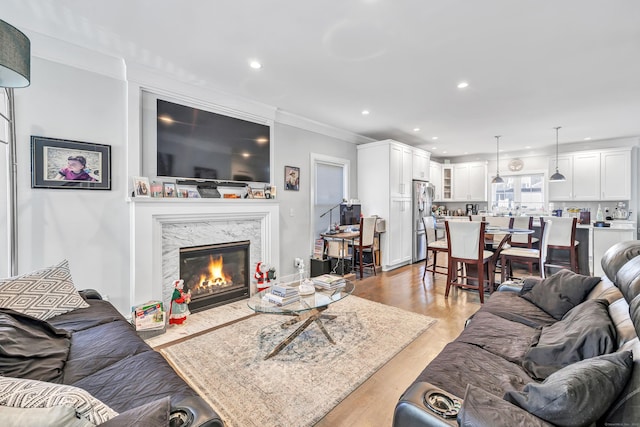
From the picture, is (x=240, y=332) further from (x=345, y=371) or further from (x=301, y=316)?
(x=345, y=371)

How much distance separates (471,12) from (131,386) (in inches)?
120

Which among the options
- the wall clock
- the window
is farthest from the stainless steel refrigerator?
the wall clock

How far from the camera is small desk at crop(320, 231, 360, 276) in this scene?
184 inches

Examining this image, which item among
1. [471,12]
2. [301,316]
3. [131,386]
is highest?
[471,12]

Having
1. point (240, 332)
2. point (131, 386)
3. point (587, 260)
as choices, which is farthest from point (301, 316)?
point (587, 260)

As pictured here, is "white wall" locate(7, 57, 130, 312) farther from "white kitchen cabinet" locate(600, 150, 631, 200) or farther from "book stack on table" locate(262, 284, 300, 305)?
"white kitchen cabinet" locate(600, 150, 631, 200)

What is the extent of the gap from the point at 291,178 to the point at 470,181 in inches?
222

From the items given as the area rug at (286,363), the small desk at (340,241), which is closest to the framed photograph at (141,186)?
the area rug at (286,363)

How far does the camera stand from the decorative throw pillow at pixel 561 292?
1997mm

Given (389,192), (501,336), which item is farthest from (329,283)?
(389,192)

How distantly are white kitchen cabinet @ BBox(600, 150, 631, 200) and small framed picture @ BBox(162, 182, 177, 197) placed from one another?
8.13m

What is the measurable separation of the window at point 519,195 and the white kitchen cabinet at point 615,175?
1.08m

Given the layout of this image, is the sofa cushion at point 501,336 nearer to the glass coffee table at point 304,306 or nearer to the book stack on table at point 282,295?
the glass coffee table at point 304,306

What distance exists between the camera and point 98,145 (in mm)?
2816
